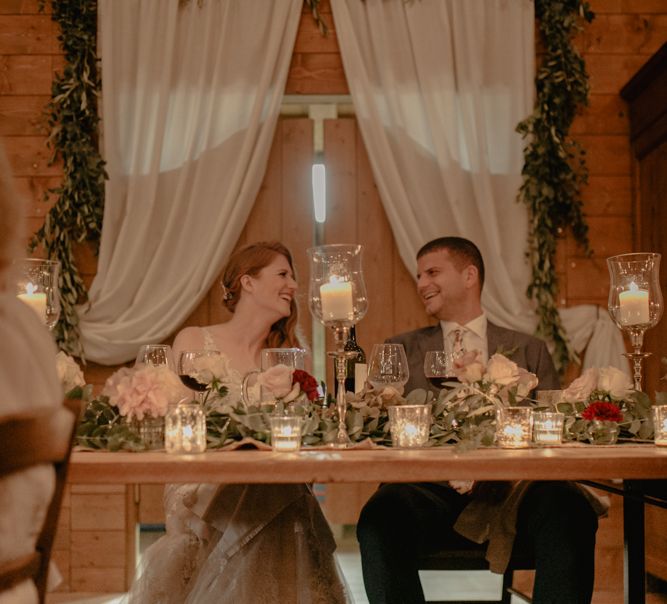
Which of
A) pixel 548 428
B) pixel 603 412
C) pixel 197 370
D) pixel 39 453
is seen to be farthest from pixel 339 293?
pixel 39 453

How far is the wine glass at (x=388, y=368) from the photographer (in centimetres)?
200

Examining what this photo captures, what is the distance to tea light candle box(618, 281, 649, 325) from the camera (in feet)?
6.74

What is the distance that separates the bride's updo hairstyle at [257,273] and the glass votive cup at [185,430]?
145 cm

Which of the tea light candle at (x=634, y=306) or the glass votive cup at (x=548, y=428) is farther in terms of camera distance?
the tea light candle at (x=634, y=306)

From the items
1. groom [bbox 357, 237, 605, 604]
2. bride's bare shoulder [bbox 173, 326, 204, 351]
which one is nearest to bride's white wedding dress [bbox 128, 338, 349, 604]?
groom [bbox 357, 237, 605, 604]

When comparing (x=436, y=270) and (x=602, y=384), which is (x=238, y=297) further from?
(x=602, y=384)

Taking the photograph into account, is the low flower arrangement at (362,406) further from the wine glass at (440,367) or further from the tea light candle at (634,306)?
the tea light candle at (634,306)

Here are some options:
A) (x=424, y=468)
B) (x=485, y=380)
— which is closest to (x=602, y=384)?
(x=485, y=380)

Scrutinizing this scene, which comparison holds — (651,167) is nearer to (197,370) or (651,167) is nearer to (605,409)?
(605,409)

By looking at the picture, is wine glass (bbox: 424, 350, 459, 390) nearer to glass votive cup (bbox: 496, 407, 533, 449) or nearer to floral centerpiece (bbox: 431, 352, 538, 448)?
floral centerpiece (bbox: 431, 352, 538, 448)

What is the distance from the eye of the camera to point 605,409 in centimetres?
187

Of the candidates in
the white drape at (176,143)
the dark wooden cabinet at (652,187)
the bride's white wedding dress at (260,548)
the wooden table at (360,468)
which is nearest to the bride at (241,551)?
the bride's white wedding dress at (260,548)

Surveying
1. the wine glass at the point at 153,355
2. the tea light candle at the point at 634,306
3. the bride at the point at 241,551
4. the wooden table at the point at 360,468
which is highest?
the tea light candle at the point at 634,306

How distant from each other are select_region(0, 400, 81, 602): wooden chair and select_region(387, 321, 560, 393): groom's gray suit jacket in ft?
5.82
